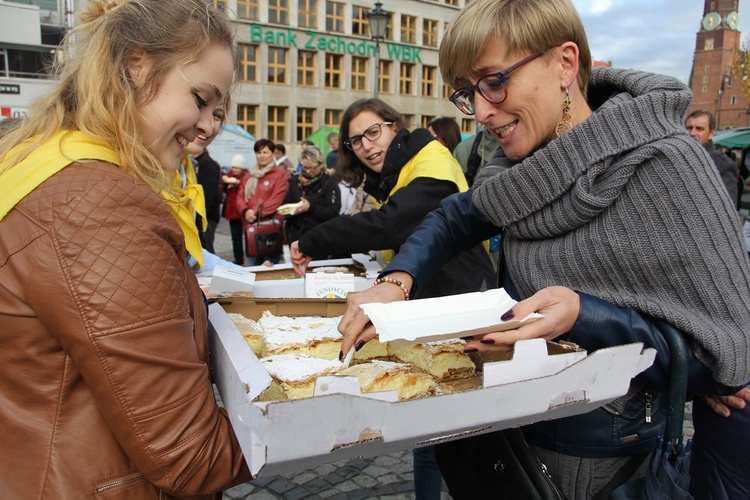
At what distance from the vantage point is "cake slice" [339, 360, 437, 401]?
52.2 inches

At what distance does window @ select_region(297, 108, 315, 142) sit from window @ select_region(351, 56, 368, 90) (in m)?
3.79

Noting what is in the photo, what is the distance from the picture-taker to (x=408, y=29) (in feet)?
139

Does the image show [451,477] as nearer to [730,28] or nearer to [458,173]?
[458,173]

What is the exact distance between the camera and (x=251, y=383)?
42.8 inches

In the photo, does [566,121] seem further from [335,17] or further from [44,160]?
[335,17]

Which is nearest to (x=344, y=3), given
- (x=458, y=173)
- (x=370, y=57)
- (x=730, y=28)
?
(x=370, y=57)

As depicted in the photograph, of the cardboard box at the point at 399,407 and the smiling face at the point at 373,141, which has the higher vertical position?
the smiling face at the point at 373,141

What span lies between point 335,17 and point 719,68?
75887mm

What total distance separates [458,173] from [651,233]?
1956mm

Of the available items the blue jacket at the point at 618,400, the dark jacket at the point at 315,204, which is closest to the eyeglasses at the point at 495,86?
the blue jacket at the point at 618,400

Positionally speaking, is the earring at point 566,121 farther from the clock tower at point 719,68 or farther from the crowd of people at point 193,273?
the clock tower at point 719,68

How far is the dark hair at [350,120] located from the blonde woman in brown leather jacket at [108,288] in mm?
2389

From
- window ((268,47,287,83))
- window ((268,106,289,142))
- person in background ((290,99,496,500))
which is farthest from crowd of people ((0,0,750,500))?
window ((268,47,287,83))

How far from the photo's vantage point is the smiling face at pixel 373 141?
11.9ft
